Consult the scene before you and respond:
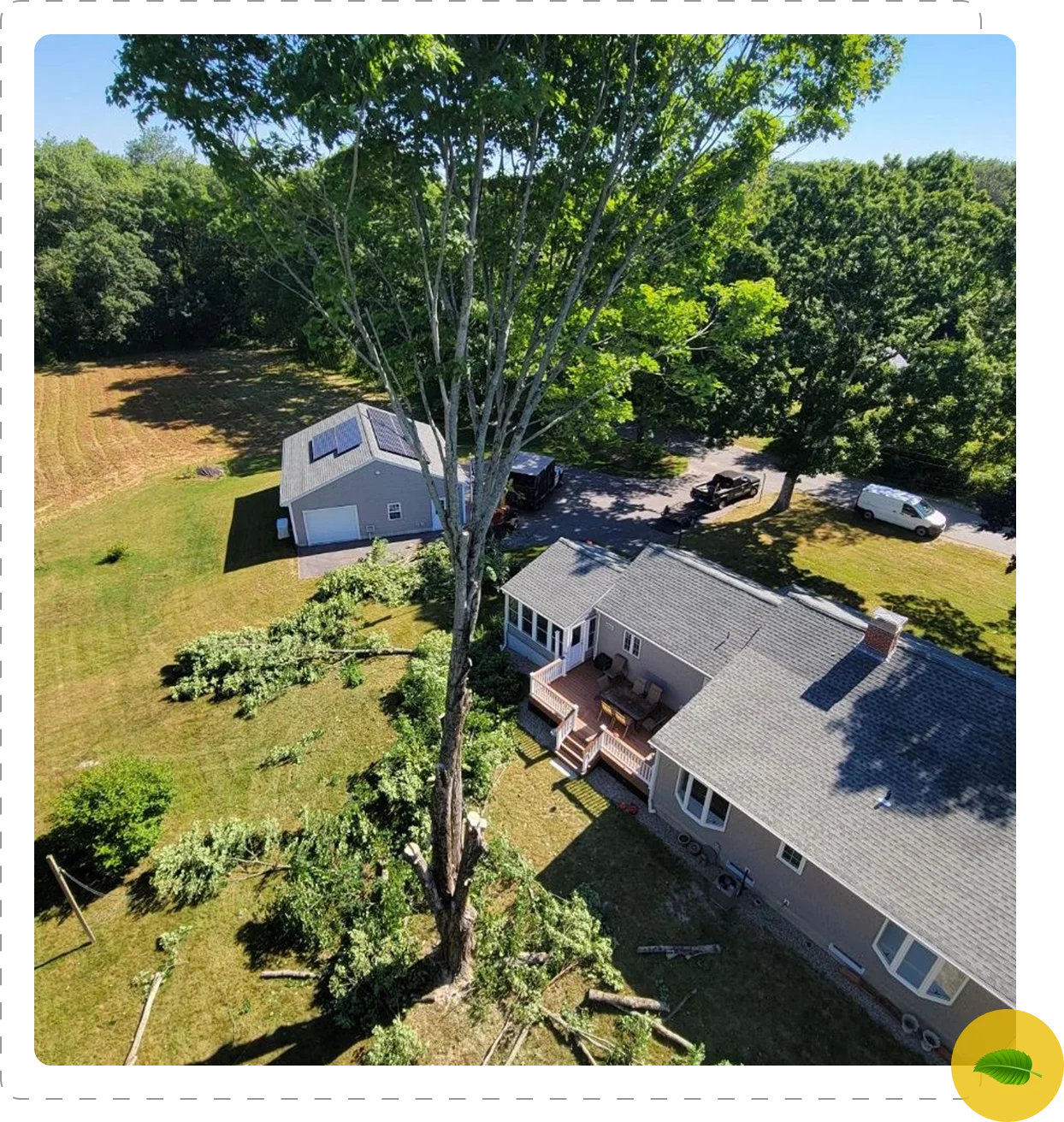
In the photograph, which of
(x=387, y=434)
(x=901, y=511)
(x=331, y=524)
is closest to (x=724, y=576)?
(x=901, y=511)

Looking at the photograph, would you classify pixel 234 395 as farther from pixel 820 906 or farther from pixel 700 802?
pixel 820 906

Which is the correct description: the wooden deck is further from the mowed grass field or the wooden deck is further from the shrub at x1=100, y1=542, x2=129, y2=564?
the shrub at x1=100, y1=542, x2=129, y2=564

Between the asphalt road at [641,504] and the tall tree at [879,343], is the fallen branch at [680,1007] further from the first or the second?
the tall tree at [879,343]

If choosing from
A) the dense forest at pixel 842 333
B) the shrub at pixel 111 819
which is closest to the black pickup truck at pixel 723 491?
the dense forest at pixel 842 333

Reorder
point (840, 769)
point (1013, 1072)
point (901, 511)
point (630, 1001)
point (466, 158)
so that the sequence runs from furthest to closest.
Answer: point (901, 511) < point (840, 769) < point (630, 1001) < point (466, 158) < point (1013, 1072)

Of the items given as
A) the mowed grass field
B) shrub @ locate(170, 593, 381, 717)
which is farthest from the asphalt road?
shrub @ locate(170, 593, 381, 717)

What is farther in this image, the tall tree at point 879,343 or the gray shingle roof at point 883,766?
the tall tree at point 879,343

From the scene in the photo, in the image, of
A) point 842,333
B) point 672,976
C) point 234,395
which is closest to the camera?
point 672,976
